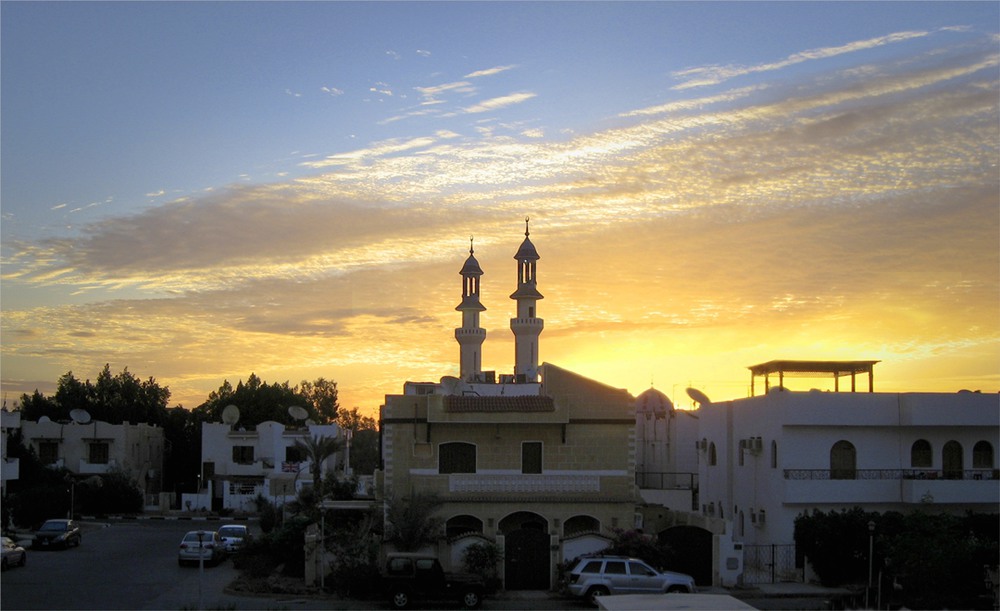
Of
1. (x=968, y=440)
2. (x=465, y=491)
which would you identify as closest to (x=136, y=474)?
(x=465, y=491)

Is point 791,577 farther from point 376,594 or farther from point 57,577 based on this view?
point 57,577

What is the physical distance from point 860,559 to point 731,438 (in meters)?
9.72

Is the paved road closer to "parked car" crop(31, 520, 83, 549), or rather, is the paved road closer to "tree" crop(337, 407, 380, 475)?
"parked car" crop(31, 520, 83, 549)

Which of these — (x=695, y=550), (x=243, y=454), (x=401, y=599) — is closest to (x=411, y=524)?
(x=401, y=599)

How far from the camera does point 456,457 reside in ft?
115

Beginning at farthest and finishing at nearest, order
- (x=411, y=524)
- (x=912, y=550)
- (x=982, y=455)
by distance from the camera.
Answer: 1. (x=982, y=455)
2. (x=411, y=524)
3. (x=912, y=550)

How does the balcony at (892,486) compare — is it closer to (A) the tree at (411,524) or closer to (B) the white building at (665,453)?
(A) the tree at (411,524)

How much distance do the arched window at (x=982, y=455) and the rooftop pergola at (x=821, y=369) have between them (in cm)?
407

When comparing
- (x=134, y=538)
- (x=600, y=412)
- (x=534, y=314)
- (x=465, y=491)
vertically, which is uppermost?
(x=534, y=314)

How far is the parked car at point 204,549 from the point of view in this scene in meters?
38.0

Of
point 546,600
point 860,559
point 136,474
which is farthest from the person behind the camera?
point 136,474

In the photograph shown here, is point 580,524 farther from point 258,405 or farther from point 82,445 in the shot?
point 258,405

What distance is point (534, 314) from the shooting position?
2749 inches

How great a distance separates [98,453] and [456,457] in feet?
144
